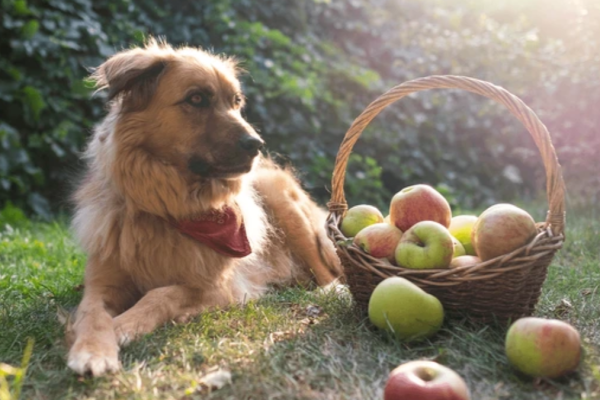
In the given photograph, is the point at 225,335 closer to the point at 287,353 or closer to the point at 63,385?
the point at 287,353

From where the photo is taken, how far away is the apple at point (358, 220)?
298 centimetres

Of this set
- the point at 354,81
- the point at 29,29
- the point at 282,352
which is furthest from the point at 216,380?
the point at 354,81

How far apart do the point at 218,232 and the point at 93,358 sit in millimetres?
1052

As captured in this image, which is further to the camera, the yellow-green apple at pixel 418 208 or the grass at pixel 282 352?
the yellow-green apple at pixel 418 208

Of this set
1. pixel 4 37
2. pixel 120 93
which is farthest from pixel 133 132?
pixel 4 37

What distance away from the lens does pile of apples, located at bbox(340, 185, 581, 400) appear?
1.96 m

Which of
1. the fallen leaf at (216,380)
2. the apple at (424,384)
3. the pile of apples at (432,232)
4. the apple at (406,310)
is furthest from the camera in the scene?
the pile of apples at (432,232)

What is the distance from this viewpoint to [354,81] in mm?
7801

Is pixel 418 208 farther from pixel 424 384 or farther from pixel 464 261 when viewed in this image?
pixel 424 384

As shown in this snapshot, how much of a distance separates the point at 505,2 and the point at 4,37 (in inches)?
290

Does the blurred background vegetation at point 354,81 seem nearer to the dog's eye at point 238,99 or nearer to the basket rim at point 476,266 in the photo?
the dog's eye at point 238,99

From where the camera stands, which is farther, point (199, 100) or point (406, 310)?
point (199, 100)

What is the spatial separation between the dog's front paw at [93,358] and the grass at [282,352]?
3 centimetres

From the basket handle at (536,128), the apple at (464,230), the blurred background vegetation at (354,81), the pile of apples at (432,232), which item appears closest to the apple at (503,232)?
the pile of apples at (432,232)
